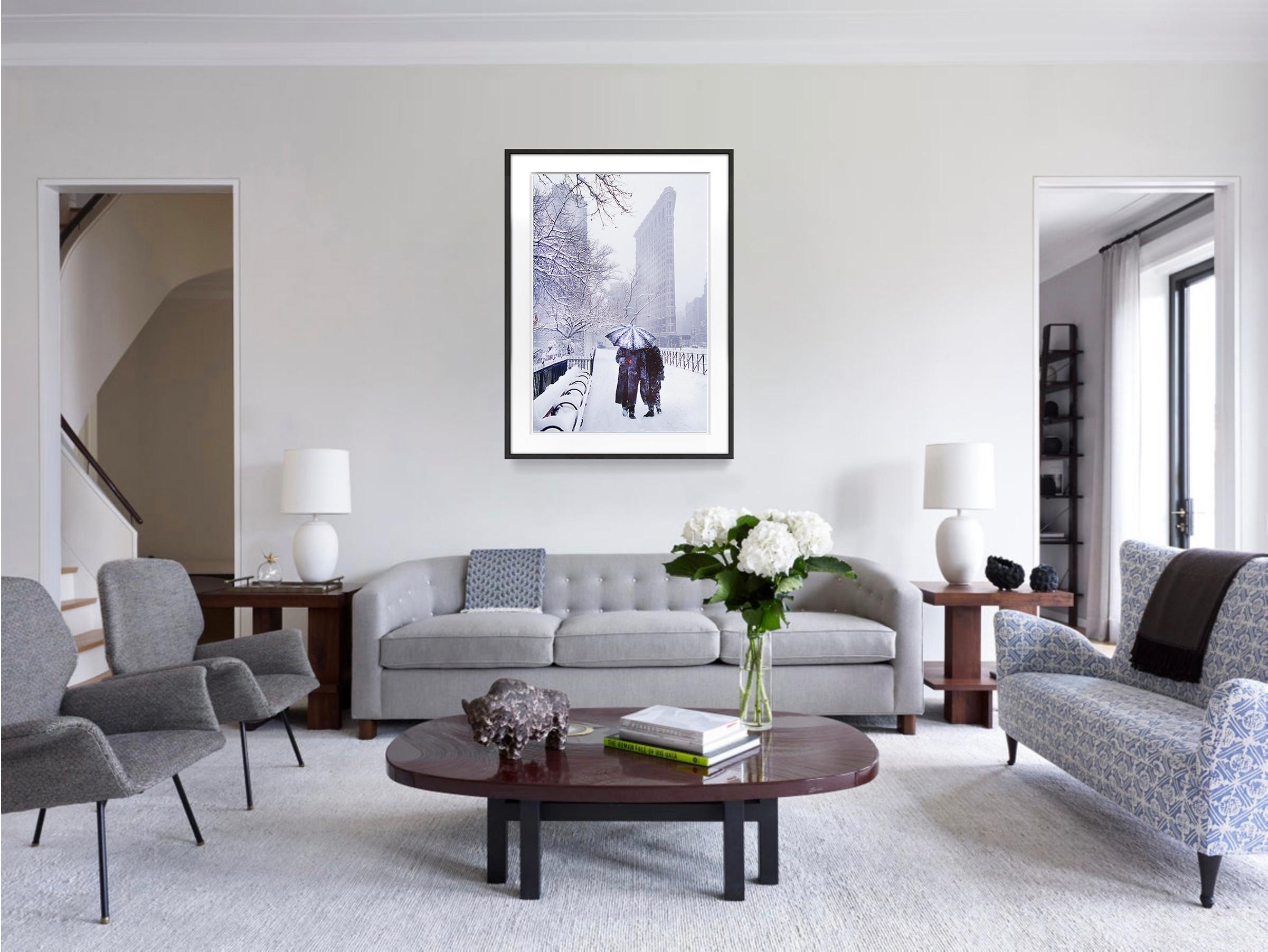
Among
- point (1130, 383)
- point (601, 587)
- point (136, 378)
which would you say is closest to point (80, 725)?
point (601, 587)

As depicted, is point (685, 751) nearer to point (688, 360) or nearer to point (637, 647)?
point (637, 647)

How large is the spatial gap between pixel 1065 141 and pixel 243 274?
439cm

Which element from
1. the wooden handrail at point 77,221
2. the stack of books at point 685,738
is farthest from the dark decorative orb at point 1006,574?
the wooden handrail at point 77,221

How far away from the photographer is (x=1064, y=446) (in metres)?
7.25

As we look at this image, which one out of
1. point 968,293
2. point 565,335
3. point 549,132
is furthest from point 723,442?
point 549,132

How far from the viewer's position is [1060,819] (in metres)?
2.95

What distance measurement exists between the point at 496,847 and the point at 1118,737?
181cm

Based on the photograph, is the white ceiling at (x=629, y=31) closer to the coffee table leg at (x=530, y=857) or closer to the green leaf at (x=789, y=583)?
the green leaf at (x=789, y=583)

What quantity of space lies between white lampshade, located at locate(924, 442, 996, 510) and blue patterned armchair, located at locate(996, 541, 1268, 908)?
0.83 m

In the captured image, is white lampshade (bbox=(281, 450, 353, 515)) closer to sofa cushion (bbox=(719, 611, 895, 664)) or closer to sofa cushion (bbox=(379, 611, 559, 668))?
sofa cushion (bbox=(379, 611, 559, 668))

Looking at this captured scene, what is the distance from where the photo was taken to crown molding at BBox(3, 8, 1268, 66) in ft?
14.9

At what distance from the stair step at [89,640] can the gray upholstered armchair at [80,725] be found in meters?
2.21

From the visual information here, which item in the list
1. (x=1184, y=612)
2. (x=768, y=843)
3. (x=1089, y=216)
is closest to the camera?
(x=768, y=843)

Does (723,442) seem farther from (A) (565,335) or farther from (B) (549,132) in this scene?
(B) (549,132)
